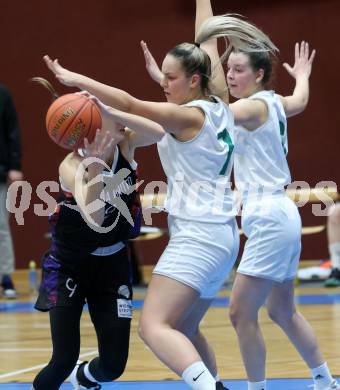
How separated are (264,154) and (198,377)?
4.61ft

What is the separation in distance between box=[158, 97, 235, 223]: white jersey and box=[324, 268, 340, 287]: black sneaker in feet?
21.7

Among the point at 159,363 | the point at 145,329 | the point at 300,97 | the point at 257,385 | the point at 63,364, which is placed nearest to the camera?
the point at 145,329

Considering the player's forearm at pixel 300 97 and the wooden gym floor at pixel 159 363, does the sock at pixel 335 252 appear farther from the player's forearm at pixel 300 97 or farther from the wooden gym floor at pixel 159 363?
the player's forearm at pixel 300 97

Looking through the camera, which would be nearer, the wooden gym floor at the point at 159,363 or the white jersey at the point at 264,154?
the white jersey at the point at 264,154

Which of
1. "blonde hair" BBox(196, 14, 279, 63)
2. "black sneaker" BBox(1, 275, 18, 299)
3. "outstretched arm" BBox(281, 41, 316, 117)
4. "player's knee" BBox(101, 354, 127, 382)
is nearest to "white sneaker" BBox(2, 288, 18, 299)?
"black sneaker" BBox(1, 275, 18, 299)


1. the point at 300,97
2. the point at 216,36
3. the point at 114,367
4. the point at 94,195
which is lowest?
the point at 114,367

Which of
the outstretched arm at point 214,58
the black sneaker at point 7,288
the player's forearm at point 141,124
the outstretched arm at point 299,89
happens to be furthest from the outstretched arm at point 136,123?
the black sneaker at point 7,288

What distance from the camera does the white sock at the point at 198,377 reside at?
390 cm

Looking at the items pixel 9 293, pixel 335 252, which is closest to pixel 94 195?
pixel 9 293

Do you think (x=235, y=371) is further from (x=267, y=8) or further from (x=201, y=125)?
(x=267, y=8)

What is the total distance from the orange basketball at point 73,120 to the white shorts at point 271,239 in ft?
3.69

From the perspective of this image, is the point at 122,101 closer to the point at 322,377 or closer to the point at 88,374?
the point at 88,374

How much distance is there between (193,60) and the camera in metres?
4.16

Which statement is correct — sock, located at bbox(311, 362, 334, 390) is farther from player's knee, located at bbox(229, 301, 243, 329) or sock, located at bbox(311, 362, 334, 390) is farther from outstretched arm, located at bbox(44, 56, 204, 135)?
outstretched arm, located at bbox(44, 56, 204, 135)
